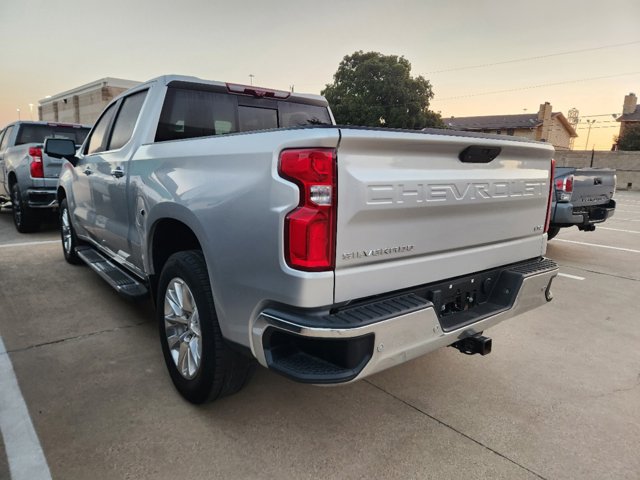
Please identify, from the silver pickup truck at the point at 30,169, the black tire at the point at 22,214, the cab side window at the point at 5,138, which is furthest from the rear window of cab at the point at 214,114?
the cab side window at the point at 5,138

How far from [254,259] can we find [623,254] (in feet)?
25.5

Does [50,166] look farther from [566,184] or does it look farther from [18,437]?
[566,184]

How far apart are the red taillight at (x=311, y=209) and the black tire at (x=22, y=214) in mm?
7544

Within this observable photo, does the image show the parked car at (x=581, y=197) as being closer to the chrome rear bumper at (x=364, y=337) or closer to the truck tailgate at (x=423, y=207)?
the truck tailgate at (x=423, y=207)

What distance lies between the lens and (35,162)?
7.38 m

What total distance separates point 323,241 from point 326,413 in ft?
4.28

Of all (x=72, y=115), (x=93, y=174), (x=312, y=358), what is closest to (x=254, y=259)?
(x=312, y=358)

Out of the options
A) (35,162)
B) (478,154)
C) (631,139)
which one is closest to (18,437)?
(478,154)

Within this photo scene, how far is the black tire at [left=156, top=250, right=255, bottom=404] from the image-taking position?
2340 mm

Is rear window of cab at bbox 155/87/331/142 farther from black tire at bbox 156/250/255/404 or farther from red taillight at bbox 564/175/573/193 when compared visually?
red taillight at bbox 564/175/573/193

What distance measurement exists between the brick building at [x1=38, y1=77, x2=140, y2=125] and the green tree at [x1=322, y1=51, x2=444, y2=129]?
16135 millimetres

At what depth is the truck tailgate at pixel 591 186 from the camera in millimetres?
6863

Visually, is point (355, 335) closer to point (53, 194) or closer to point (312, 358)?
point (312, 358)

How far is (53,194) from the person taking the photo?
7.48 m
